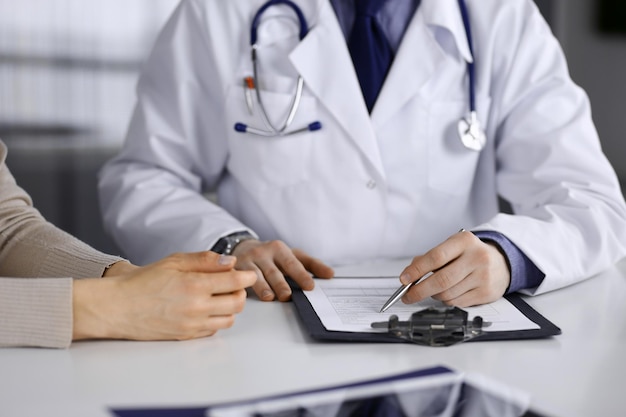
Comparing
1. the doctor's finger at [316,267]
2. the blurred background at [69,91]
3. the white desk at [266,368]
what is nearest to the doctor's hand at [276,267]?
the doctor's finger at [316,267]

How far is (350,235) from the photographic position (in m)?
1.55

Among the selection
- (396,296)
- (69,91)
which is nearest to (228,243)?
(396,296)

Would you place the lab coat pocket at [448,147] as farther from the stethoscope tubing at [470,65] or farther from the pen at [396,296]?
the pen at [396,296]

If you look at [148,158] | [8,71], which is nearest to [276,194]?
[148,158]

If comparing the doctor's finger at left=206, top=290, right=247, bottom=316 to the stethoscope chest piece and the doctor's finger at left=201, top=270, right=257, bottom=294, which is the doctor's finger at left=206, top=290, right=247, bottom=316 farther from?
the stethoscope chest piece

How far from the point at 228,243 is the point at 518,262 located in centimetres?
47

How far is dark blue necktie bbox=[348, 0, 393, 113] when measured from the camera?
1.55 meters

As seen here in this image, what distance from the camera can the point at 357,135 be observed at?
150 centimetres

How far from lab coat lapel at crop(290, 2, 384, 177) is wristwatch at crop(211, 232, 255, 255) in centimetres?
29

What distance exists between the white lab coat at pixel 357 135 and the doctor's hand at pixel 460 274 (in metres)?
0.37

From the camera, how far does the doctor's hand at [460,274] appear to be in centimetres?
108

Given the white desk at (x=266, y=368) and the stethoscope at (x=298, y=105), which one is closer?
the white desk at (x=266, y=368)

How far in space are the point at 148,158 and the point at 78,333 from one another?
73 centimetres

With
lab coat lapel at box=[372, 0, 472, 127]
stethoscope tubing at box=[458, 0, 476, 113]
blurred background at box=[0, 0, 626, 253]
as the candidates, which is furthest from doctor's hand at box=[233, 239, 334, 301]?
blurred background at box=[0, 0, 626, 253]
